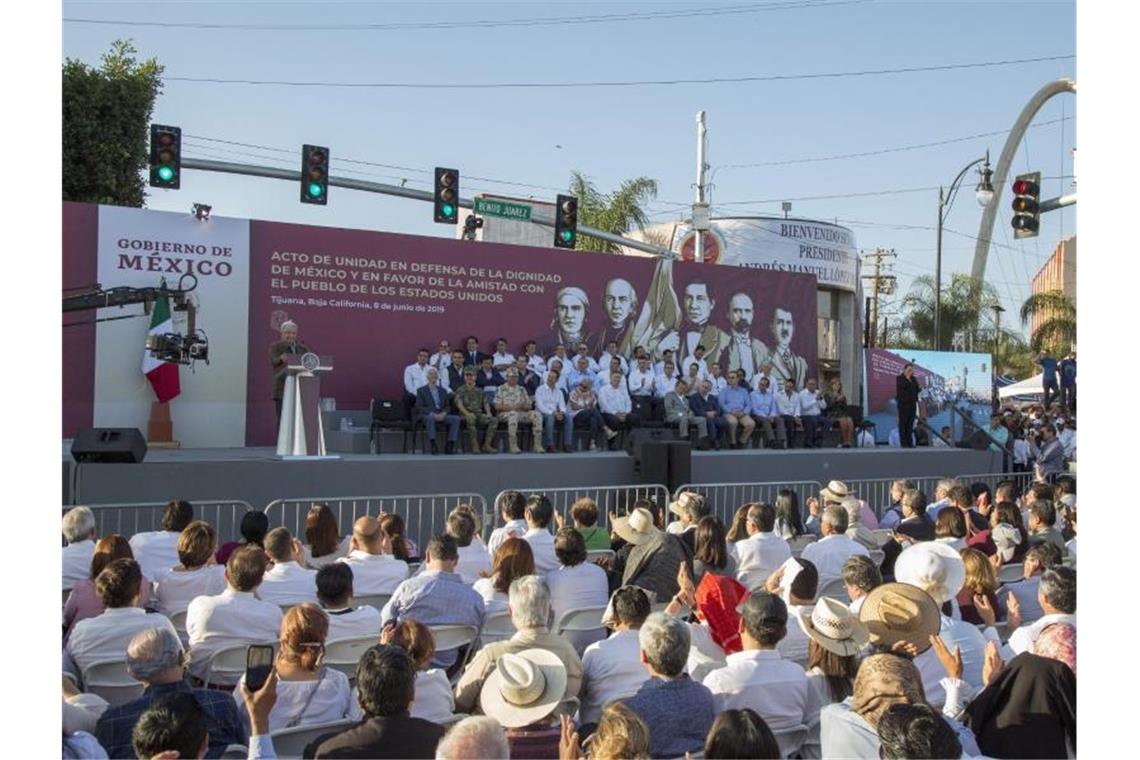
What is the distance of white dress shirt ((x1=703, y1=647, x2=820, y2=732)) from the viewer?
13.9ft

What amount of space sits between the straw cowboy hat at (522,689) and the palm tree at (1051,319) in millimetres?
34985

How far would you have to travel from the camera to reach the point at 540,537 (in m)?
7.39

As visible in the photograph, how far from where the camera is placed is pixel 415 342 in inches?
669

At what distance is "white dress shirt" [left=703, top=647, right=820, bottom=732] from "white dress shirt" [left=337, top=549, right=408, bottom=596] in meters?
2.43

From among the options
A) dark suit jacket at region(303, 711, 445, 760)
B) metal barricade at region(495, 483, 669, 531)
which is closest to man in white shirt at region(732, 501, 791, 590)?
dark suit jacket at region(303, 711, 445, 760)

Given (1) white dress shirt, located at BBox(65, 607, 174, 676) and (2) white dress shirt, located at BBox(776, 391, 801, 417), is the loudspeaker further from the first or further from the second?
(2) white dress shirt, located at BBox(776, 391, 801, 417)

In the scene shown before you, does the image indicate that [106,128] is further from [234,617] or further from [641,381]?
[234,617]

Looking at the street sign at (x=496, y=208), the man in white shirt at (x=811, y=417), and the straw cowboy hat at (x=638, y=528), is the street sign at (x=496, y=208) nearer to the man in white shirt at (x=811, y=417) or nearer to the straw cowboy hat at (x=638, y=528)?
the man in white shirt at (x=811, y=417)

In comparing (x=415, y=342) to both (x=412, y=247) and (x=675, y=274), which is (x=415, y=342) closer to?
(x=412, y=247)

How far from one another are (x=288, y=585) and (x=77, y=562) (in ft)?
4.53

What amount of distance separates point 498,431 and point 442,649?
9.62m

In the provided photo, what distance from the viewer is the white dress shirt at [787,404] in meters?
17.6

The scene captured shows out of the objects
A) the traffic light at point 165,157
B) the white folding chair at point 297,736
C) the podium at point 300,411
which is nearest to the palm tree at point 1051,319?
the traffic light at point 165,157
